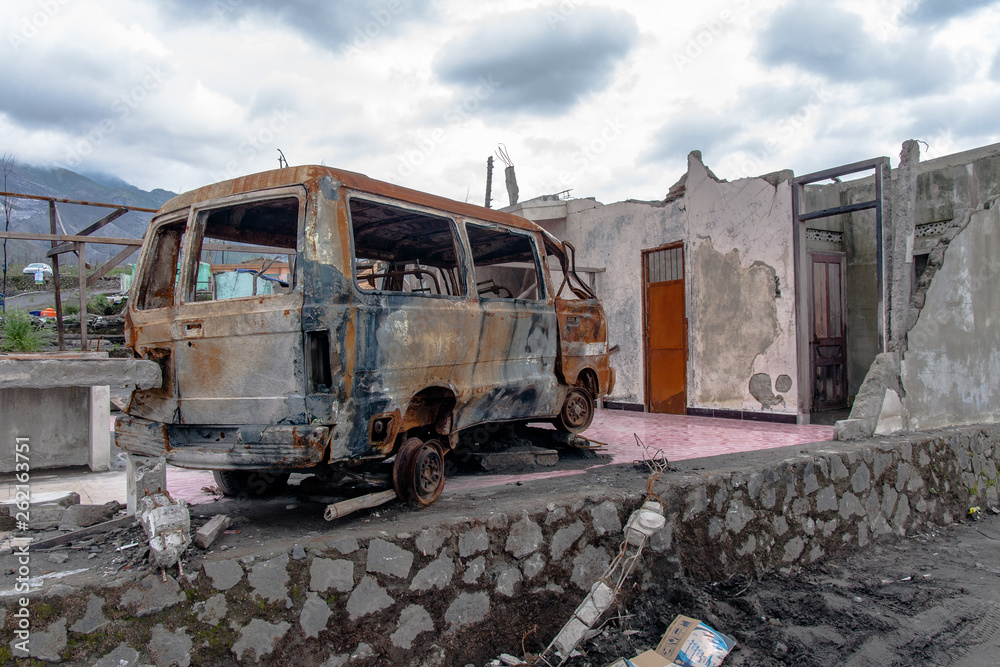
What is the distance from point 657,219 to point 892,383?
4.35 meters

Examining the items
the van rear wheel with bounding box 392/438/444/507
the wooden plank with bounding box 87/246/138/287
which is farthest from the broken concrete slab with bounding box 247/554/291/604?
the wooden plank with bounding box 87/246/138/287

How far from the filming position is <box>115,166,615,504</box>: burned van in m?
3.61

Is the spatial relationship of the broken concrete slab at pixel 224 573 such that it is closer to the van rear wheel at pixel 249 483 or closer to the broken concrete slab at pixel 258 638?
the broken concrete slab at pixel 258 638

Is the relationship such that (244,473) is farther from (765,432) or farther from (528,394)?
(765,432)

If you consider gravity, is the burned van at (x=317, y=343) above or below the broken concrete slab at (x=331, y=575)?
above

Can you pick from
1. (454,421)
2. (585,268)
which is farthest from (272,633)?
(585,268)

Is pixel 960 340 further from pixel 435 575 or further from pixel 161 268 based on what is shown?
pixel 161 268

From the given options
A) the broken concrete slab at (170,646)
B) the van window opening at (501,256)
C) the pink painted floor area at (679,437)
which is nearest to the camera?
the broken concrete slab at (170,646)

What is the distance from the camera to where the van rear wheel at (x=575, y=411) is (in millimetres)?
6062

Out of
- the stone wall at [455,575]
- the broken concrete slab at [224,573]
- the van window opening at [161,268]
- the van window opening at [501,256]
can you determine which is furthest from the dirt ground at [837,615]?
the van window opening at [161,268]

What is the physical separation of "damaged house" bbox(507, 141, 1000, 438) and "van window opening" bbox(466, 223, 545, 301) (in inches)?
148

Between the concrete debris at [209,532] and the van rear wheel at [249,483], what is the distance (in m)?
1.08

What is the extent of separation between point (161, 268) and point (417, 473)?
2.22m

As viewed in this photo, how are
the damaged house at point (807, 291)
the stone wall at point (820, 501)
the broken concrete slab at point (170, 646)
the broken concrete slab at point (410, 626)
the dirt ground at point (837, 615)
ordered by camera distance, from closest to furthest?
the broken concrete slab at point (170, 646)
the broken concrete slab at point (410, 626)
the dirt ground at point (837, 615)
the stone wall at point (820, 501)
the damaged house at point (807, 291)
